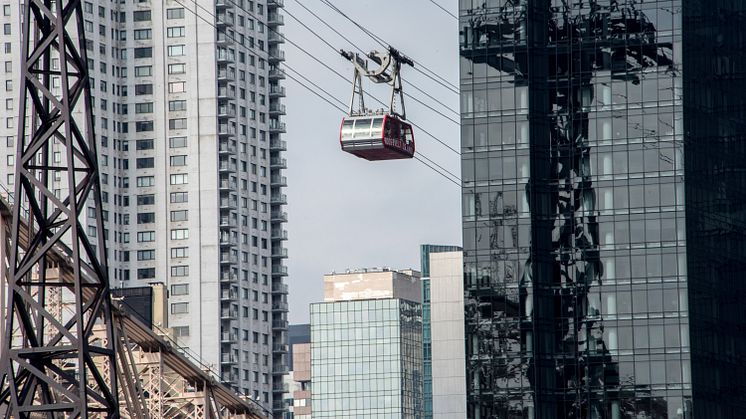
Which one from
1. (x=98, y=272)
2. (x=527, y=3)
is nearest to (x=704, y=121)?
(x=527, y=3)

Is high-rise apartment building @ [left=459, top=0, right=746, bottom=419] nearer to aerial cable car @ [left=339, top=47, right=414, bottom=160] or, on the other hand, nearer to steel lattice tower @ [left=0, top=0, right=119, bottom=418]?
aerial cable car @ [left=339, top=47, right=414, bottom=160]

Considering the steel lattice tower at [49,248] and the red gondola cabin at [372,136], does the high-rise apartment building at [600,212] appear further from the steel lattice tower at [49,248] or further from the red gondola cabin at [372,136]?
the steel lattice tower at [49,248]

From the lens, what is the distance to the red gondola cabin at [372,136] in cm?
10406

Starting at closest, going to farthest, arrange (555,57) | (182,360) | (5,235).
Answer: (5,235)
(182,360)
(555,57)

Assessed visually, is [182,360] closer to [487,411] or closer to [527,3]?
[487,411]

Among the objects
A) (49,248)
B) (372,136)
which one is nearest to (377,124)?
(372,136)

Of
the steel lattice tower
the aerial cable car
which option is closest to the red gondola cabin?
the aerial cable car

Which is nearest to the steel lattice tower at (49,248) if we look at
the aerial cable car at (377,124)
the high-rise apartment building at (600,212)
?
the aerial cable car at (377,124)

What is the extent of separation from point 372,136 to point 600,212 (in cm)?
3269

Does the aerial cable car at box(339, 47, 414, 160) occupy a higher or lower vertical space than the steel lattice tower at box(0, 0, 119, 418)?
higher

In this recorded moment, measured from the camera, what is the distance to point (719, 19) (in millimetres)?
138500

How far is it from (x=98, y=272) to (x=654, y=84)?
9156cm

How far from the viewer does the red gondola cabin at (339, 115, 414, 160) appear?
104062 millimetres

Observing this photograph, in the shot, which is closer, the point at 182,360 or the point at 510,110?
the point at 182,360
